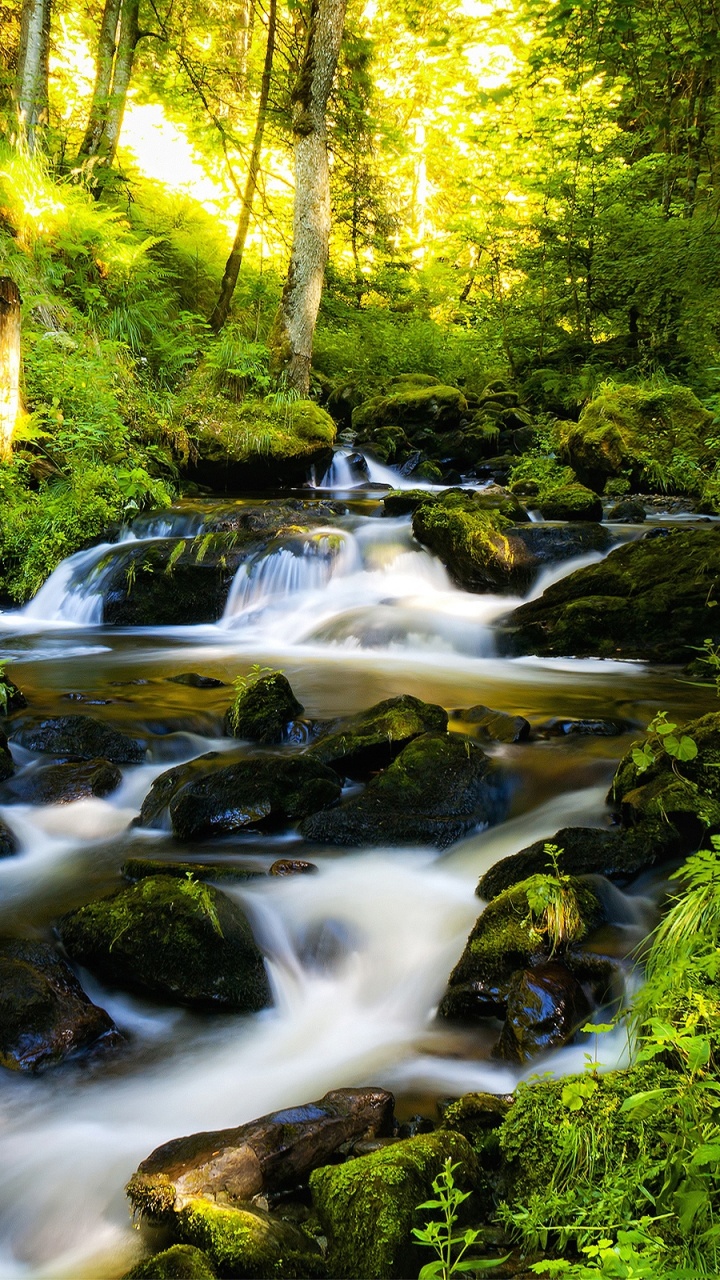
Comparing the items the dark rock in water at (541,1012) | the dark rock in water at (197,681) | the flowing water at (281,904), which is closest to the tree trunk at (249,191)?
the flowing water at (281,904)

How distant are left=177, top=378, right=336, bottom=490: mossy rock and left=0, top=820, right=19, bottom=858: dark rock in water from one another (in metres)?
8.64

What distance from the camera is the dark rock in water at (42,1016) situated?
299cm

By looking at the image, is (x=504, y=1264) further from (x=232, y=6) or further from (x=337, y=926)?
(x=232, y=6)

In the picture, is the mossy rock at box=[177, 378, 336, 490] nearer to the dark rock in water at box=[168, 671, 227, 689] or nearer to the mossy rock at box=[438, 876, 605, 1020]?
the dark rock in water at box=[168, 671, 227, 689]

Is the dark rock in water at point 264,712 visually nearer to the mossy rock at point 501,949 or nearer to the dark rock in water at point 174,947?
the dark rock in water at point 174,947

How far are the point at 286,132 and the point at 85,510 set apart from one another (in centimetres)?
1102

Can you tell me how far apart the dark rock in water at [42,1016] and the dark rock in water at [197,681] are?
148 inches

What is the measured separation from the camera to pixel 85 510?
392 inches

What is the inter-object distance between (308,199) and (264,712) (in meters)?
10.5

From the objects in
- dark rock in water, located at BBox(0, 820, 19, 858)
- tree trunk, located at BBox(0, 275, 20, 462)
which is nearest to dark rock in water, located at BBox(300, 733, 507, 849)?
dark rock in water, located at BBox(0, 820, 19, 858)

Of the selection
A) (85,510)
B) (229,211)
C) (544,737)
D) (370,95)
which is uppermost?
(370,95)

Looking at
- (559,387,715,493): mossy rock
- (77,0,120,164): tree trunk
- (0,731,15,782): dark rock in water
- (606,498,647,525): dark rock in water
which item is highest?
(77,0,120,164): tree trunk

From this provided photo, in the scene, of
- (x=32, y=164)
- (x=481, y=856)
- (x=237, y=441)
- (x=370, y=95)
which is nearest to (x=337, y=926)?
(x=481, y=856)

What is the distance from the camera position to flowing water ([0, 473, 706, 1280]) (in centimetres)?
275
